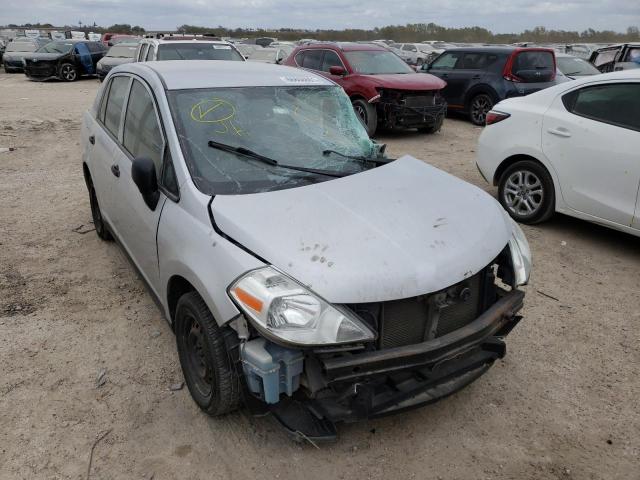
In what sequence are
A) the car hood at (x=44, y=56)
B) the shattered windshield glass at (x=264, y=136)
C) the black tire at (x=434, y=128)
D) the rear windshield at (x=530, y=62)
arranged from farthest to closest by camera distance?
the car hood at (x=44, y=56) < the rear windshield at (x=530, y=62) < the black tire at (x=434, y=128) < the shattered windshield glass at (x=264, y=136)

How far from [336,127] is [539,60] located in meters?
9.20

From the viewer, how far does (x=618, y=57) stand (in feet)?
46.3

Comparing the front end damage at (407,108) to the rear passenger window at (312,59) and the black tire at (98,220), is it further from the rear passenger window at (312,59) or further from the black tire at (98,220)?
the black tire at (98,220)

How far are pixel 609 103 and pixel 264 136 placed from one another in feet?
11.3

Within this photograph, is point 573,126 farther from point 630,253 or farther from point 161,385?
point 161,385

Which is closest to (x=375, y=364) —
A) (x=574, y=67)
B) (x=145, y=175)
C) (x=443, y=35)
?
(x=145, y=175)

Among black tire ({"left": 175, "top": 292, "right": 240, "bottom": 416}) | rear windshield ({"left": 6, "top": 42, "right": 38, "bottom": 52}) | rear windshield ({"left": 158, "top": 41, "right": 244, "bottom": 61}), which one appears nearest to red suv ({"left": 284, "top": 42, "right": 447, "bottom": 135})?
rear windshield ({"left": 158, "top": 41, "right": 244, "bottom": 61})

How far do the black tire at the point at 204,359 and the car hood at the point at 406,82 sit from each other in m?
7.88

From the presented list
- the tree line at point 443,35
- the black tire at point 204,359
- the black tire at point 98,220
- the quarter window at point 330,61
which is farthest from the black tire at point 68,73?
the tree line at point 443,35

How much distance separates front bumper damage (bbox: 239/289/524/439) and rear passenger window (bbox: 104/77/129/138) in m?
2.56

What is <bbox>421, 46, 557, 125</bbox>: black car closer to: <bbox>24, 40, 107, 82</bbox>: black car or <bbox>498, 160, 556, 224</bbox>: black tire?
<bbox>498, 160, 556, 224</bbox>: black tire

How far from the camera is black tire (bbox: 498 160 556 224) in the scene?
5367mm

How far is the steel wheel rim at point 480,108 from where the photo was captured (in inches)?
452

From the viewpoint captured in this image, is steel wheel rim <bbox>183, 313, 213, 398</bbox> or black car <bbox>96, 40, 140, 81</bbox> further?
black car <bbox>96, 40, 140, 81</bbox>
